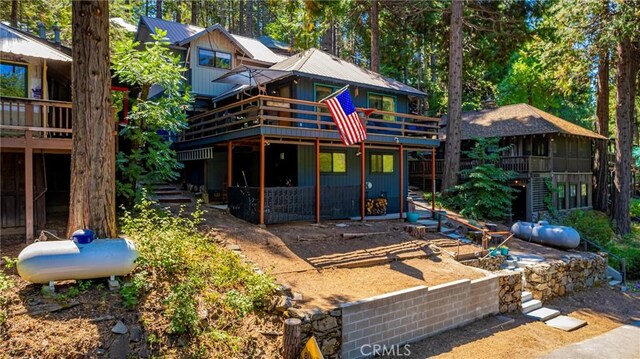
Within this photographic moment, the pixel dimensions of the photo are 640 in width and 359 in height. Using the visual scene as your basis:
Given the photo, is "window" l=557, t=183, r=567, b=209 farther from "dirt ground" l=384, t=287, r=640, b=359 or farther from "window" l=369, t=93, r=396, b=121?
"window" l=369, t=93, r=396, b=121

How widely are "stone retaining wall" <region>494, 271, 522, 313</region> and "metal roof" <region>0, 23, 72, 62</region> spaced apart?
13.1 metres

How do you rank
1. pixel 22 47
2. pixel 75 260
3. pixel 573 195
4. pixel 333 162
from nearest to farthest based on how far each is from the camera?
1. pixel 75 260
2. pixel 22 47
3. pixel 333 162
4. pixel 573 195

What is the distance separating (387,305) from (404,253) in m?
3.99

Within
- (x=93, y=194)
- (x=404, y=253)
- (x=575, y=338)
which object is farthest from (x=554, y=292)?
(x=93, y=194)

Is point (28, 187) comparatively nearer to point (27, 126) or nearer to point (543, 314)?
point (27, 126)

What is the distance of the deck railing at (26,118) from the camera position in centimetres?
929

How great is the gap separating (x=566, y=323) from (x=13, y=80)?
1629 cm

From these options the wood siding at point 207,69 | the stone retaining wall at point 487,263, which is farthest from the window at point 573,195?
the wood siding at point 207,69

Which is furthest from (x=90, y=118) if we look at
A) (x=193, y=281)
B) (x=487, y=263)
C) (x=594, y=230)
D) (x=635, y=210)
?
(x=635, y=210)

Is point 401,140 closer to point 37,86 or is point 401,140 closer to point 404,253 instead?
point 404,253

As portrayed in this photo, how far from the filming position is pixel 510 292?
36.8 feet

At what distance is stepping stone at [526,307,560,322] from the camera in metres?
11.0

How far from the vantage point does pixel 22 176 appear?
34.4ft

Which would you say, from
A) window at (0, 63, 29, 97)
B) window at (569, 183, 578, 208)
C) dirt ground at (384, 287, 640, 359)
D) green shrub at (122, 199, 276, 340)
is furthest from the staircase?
window at (0, 63, 29, 97)
